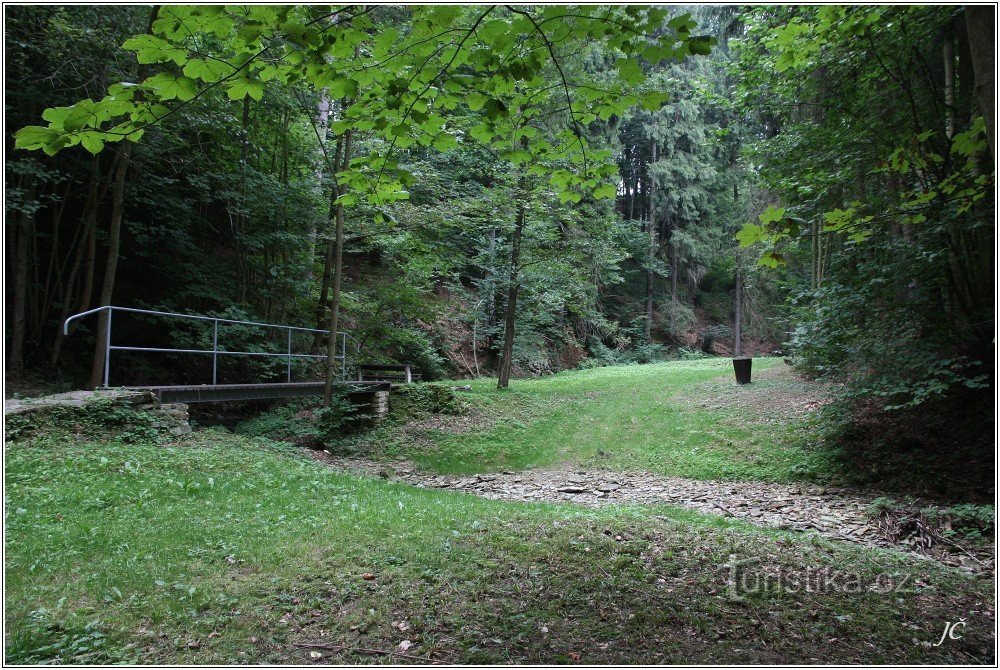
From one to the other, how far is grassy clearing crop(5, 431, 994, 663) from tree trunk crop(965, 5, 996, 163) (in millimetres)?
2765

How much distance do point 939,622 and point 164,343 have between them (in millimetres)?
12373

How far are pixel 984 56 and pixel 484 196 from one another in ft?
36.5

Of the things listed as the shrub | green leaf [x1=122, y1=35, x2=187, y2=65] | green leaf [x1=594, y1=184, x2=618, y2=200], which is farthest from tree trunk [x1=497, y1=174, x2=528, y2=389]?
green leaf [x1=122, y1=35, x2=187, y2=65]

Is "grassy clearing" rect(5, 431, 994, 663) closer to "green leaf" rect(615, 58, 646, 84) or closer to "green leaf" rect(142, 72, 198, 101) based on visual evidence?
"green leaf" rect(142, 72, 198, 101)

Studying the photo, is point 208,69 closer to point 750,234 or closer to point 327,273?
point 750,234

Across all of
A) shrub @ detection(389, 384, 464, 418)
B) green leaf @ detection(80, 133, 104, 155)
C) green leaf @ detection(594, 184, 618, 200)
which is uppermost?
green leaf @ detection(594, 184, 618, 200)

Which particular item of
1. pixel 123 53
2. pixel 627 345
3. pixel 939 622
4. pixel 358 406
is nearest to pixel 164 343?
pixel 358 406

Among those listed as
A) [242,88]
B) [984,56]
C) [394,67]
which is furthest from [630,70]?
[242,88]

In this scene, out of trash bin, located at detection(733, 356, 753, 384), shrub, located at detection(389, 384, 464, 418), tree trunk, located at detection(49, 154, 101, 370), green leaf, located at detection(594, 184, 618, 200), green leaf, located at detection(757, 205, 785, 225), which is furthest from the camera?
trash bin, located at detection(733, 356, 753, 384)

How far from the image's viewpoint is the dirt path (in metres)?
4.92

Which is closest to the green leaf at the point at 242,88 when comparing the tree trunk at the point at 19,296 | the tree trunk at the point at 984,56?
the tree trunk at the point at 984,56

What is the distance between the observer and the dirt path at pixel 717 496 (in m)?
4.92

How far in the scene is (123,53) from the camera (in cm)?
812

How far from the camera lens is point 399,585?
3242 millimetres
